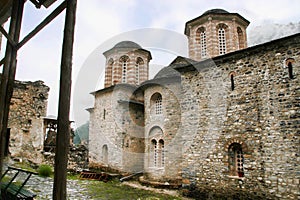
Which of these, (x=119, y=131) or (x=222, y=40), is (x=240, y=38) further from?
(x=119, y=131)

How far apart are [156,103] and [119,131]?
119 inches

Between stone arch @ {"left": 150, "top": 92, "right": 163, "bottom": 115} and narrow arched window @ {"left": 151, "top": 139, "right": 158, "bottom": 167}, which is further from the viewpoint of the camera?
stone arch @ {"left": 150, "top": 92, "right": 163, "bottom": 115}

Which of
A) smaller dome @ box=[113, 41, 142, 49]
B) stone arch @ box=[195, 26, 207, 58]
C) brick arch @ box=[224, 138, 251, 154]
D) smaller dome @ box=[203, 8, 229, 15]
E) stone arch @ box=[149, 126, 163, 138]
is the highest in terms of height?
smaller dome @ box=[203, 8, 229, 15]

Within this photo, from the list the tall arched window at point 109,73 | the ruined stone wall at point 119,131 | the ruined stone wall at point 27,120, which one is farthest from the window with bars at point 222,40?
the ruined stone wall at point 27,120

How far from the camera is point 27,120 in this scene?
11.1m

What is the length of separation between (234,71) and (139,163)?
323 inches

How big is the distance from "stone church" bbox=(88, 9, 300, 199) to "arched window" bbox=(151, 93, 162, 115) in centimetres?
6

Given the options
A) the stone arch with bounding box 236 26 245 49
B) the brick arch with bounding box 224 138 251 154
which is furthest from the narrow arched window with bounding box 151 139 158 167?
the stone arch with bounding box 236 26 245 49

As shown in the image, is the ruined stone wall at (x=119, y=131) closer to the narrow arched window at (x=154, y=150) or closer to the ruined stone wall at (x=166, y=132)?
the ruined stone wall at (x=166, y=132)

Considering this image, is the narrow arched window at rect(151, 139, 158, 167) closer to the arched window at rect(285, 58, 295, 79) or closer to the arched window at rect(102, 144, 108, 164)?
the arched window at rect(102, 144, 108, 164)

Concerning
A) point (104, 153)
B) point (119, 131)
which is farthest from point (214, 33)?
point (104, 153)

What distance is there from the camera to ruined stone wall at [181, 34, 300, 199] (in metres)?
6.94

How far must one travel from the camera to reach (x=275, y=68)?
747cm

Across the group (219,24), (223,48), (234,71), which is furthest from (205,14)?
(234,71)
